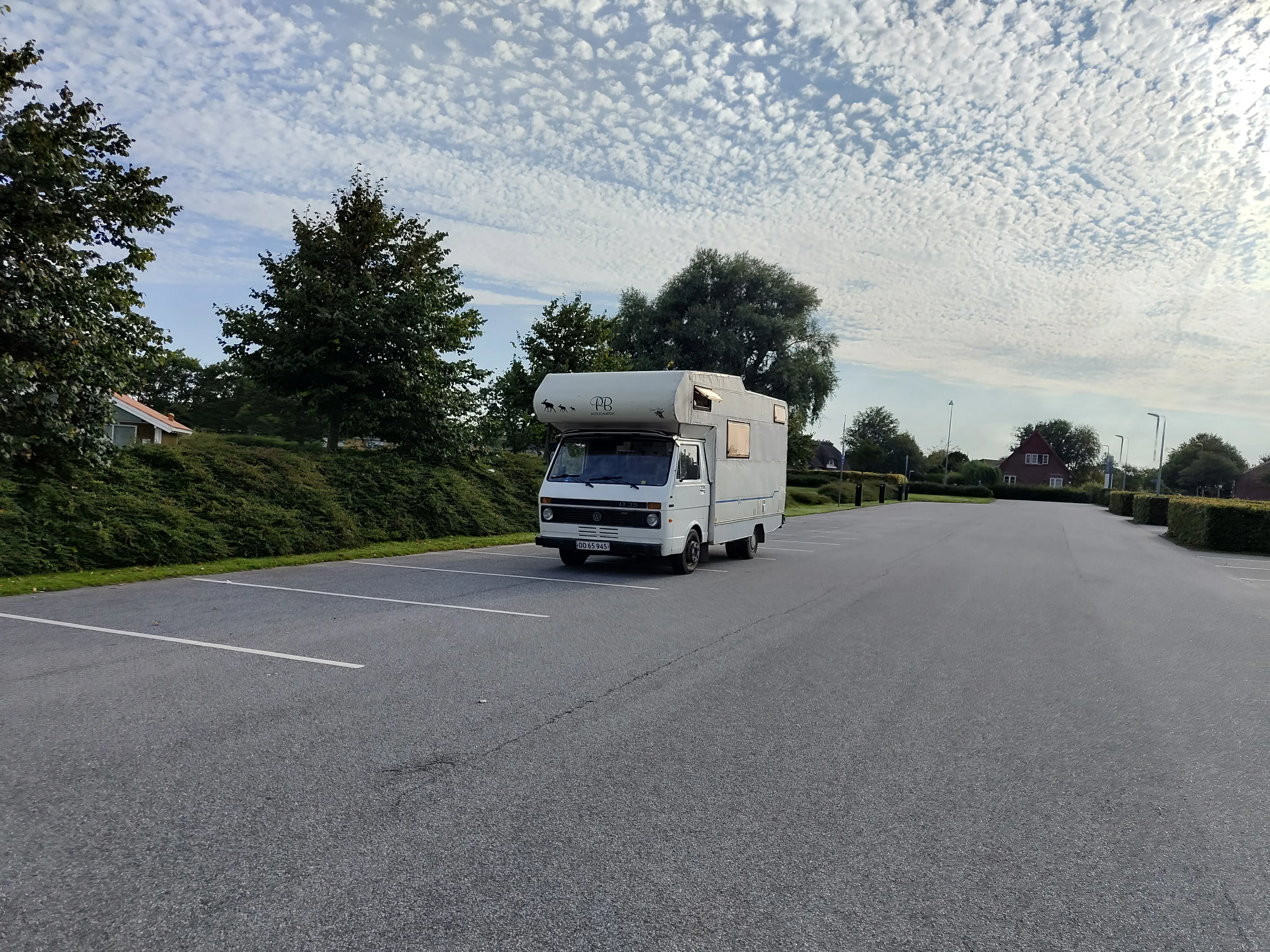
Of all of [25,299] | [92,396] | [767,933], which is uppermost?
[25,299]

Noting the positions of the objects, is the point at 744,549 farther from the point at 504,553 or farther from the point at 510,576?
the point at 510,576

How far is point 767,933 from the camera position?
309 cm

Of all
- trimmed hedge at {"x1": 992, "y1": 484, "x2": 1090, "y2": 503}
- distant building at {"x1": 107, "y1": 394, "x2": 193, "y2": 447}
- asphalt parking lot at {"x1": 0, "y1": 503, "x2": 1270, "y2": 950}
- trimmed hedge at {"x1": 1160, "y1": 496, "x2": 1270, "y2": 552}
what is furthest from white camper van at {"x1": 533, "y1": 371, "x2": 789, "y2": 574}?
trimmed hedge at {"x1": 992, "y1": 484, "x2": 1090, "y2": 503}

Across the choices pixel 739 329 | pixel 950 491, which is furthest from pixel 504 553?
pixel 950 491

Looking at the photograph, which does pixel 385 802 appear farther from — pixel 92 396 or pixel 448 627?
pixel 92 396

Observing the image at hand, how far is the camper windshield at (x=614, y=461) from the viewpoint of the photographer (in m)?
13.4

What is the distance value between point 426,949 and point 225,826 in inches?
53.4

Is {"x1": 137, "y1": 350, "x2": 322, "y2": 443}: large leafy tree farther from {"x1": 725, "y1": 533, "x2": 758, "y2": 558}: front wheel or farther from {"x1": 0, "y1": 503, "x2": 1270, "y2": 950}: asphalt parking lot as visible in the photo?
{"x1": 0, "y1": 503, "x2": 1270, "y2": 950}: asphalt parking lot

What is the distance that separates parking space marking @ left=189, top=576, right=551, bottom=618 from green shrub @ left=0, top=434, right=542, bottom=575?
1494 millimetres

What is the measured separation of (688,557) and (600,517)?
1578 mm

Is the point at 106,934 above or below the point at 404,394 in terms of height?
→ below

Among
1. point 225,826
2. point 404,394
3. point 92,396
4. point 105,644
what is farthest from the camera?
point 404,394

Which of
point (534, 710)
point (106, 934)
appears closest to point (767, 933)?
point (106, 934)

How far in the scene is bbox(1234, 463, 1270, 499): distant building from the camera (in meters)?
97.9
